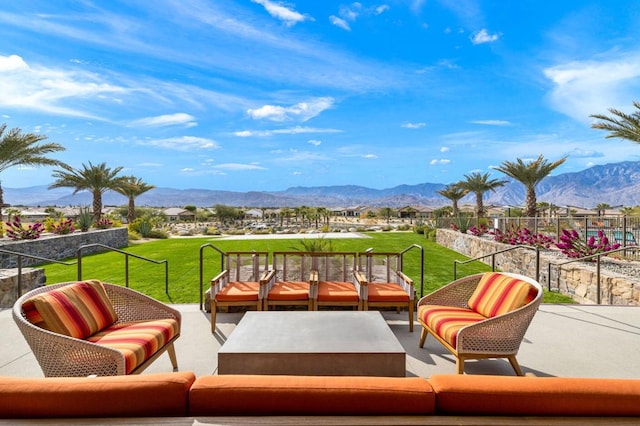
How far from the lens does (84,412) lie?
149 centimetres

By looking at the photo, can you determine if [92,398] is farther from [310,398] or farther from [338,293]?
[338,293]

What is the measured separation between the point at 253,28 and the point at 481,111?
7018 cm

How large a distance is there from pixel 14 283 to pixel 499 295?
8527 mm

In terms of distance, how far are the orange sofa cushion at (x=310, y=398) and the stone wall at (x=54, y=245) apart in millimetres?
12812

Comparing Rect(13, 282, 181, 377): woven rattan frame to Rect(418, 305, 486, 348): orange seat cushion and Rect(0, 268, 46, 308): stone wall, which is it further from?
Rect(0, 268, 46, 308): stone wall

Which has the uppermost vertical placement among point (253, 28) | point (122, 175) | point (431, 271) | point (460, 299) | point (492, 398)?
point (253, 28)

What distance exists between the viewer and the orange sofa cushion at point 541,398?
4.82ft

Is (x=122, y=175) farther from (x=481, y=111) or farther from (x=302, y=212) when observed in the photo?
(x=481, y=111)

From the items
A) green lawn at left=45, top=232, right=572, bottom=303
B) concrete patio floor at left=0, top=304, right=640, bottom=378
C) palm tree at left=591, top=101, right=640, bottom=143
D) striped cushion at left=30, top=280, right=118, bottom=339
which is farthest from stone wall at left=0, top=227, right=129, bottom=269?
palm tree at left=591, top=101, right=640, bottom=143

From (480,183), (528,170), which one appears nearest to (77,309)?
(528,170)

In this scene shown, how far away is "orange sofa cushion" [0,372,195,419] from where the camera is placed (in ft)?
4.86

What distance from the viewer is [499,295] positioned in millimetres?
3510

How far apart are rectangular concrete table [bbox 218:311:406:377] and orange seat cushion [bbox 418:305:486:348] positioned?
0.59 meters

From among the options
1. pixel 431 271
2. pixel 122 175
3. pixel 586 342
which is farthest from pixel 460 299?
pixel 122 175
